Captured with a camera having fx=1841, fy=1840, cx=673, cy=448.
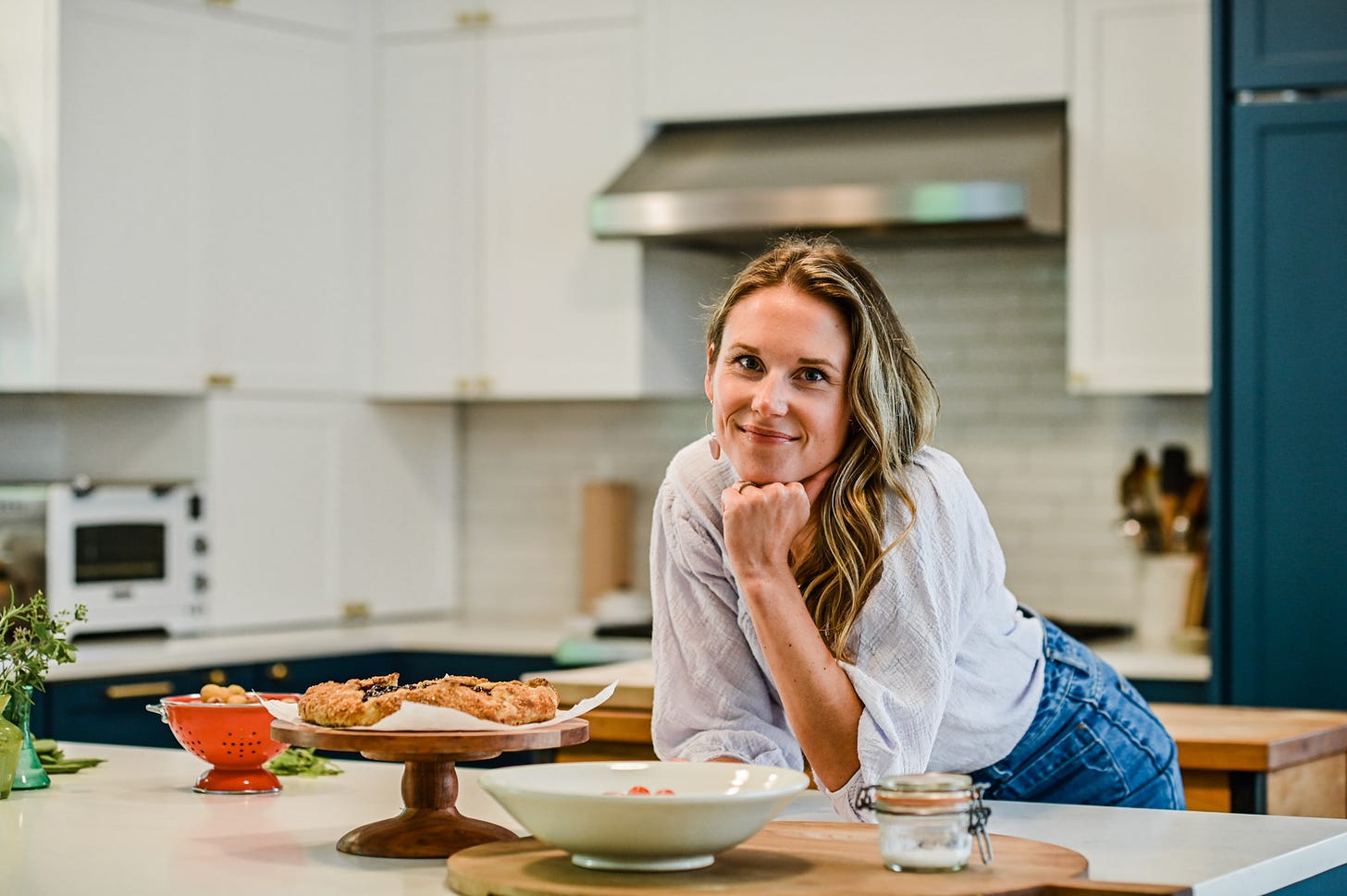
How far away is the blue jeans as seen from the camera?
2.37 meters

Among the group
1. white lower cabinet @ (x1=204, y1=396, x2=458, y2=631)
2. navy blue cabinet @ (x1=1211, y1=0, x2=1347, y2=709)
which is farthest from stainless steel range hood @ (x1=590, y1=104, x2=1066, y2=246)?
white lower cabinet @ (x1=204, y1=396, x2=458, y2=631)

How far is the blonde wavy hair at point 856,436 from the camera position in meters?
2.09

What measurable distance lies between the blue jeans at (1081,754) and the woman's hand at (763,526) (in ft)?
1.74

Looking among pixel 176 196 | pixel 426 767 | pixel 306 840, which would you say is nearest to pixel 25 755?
pixel 306 840

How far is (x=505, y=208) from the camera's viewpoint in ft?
16.8

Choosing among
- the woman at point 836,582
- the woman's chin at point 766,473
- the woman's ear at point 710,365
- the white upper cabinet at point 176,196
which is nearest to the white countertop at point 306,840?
the woman at point 836,582

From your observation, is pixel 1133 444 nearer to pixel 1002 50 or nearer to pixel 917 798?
pixel 1002 50

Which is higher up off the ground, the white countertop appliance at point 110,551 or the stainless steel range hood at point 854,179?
the stainless steel range hood at point 854,179

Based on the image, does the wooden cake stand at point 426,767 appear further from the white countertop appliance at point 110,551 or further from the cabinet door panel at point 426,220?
the cabinet door panel at point 426,220

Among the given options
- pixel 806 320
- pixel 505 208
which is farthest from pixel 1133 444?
pixel 806 320

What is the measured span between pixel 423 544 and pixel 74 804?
3399mm

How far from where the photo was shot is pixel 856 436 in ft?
7.14

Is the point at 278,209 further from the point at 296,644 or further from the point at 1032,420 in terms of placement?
the point at 1032,420

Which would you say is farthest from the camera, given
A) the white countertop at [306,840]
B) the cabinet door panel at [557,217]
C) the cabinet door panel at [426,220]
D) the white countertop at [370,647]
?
the cabinet door panel at [426,220]
